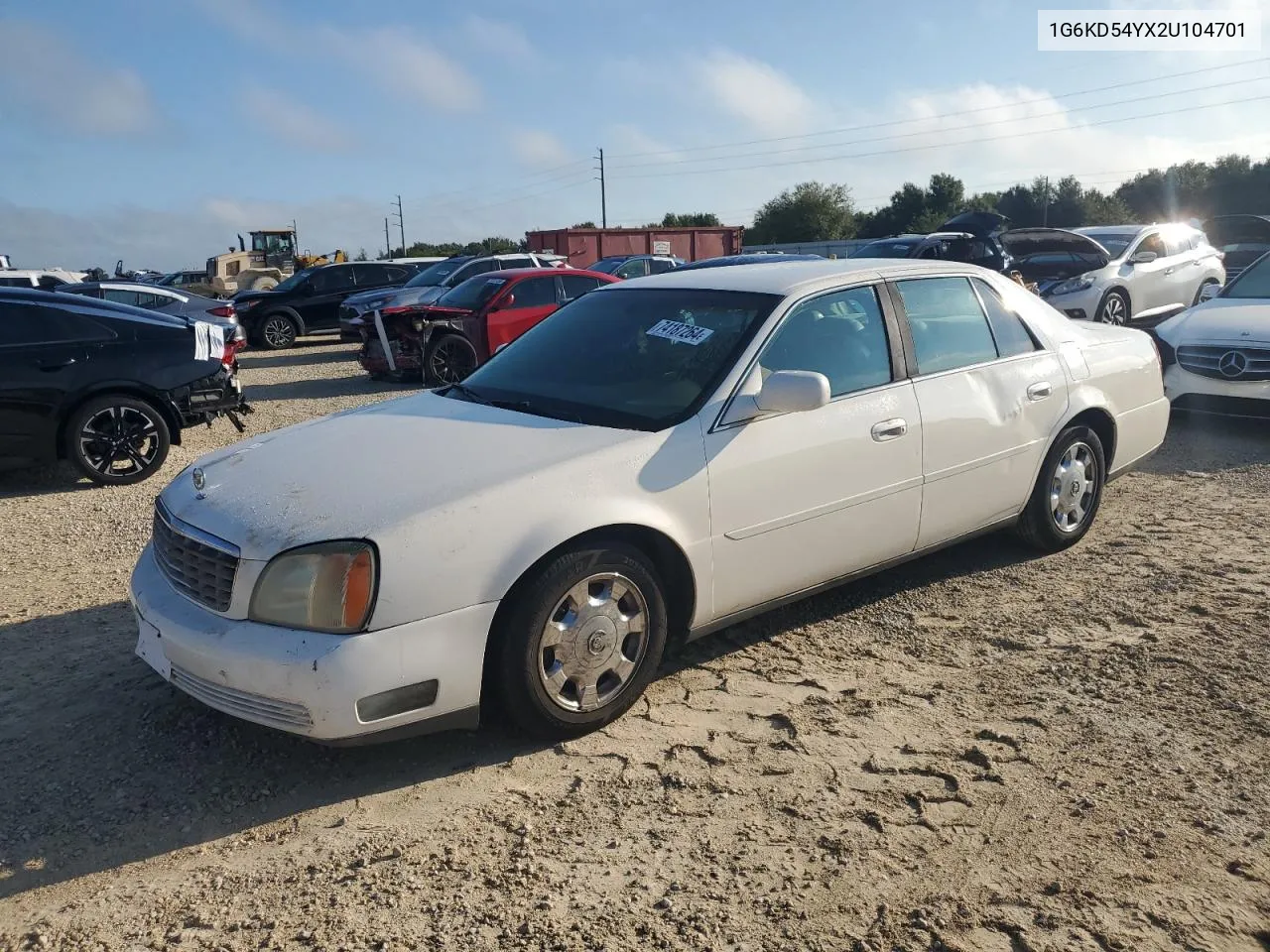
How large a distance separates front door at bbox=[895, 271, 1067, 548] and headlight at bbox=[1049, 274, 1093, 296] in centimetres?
859

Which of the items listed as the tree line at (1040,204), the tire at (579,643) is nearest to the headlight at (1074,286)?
the tire at (579,643)

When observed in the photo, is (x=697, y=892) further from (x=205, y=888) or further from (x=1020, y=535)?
(x=1020, y=535)

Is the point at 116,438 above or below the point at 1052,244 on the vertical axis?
below

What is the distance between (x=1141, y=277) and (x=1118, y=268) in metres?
0.45

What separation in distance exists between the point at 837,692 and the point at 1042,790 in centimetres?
90

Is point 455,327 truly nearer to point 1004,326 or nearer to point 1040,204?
point 1004,326

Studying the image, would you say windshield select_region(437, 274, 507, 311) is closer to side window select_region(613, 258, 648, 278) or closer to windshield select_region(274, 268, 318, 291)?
side window select_region(613, 258, 648, 278)

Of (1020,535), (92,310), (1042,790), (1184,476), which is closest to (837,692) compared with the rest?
(1042,790)

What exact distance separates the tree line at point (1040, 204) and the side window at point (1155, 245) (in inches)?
1959

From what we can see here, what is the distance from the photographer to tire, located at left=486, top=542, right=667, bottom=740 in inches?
130

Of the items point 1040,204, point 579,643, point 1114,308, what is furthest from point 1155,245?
point 1040,204

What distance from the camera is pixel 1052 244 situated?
14.0 meters

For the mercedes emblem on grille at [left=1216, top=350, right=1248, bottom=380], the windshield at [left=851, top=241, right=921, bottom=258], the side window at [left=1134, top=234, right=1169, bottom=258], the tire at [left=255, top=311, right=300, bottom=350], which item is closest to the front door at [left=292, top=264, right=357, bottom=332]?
the tire at [left=255, top=311, right=300, bottom=350]

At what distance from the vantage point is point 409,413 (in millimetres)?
4297
